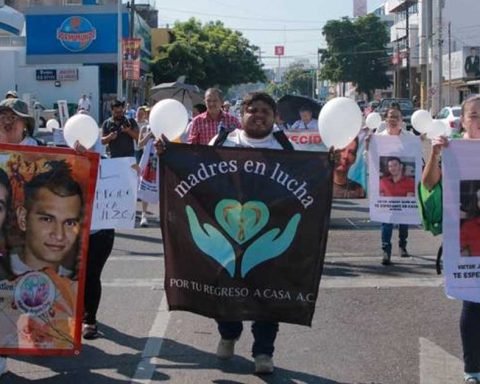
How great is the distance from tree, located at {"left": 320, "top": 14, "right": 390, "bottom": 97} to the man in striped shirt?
69.2 metres

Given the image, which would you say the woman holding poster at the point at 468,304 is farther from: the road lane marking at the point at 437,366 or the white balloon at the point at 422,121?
the white balloon at the point at 422,121


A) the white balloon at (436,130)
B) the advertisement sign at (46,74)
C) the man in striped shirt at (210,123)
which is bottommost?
the white balloon at (436,130)

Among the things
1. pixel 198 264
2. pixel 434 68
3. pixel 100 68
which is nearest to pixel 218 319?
pixel 198 264

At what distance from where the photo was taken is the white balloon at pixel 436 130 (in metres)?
5.43

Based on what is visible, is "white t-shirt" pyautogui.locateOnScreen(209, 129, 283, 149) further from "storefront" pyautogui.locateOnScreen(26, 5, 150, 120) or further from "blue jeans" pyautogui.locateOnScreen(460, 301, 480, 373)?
"storefront" pyautogui.locateOnScreen(26, 5, 150, 120)

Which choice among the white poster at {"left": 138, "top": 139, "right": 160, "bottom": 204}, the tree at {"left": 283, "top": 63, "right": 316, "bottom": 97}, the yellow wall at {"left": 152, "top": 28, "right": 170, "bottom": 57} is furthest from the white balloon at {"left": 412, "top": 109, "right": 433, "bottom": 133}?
the tree at {"left": 283, "top": 63, "right": 316, "bottom": 97}

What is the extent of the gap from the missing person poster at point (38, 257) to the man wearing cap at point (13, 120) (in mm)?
364

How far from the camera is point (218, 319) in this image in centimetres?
546

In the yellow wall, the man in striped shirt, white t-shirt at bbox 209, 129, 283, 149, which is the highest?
the yellow wall

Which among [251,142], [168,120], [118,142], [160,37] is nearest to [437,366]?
[251,142]

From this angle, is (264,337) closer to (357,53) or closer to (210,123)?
(210,123)

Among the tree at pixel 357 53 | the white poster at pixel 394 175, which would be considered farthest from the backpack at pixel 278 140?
the tree at pixel 357 53

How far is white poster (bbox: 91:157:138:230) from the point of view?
6.89m

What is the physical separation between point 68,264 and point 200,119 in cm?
426
